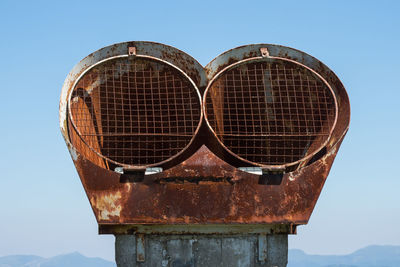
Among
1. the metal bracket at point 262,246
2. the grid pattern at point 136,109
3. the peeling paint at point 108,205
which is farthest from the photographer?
the grid pattern at point 136,109

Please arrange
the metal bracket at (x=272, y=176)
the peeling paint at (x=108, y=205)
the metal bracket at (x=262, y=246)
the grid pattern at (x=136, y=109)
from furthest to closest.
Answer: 1. the grid pattern at (x=136, y=109)
2. the metal bracket at (x=262, y=246)
3. the metal bracket at (x=272, y=176)
4. the peeling paint at (x=108, y=205)

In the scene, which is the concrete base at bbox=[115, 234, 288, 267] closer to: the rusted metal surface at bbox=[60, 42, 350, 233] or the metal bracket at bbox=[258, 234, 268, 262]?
the metal bracket at bbox=[258, 234, 268, 262]

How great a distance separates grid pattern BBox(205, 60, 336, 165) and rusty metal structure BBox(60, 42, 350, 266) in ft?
0.04

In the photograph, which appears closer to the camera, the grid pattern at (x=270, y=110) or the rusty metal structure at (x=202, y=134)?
the rusty metal structure at (x=202, y=134)

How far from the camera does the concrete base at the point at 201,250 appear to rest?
6629 mm

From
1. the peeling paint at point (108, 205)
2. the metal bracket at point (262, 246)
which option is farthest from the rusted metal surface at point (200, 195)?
the metal bracket at point (262, 246)

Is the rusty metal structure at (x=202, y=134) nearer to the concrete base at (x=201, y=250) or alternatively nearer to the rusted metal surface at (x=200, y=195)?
the rusted metal surface at (x=200, y=195)

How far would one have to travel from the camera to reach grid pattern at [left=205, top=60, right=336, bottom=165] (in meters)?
7.34

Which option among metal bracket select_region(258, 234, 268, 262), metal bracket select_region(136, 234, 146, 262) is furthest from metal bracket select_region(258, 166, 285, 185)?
metal bracket select_region(136, 234, 146, 262)

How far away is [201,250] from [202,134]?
138cm

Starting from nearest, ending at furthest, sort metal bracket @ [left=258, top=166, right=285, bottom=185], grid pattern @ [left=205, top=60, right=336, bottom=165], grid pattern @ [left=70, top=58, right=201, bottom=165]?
1. metal bracket @ [left=258, top=166, right=285, bottom=185]
2. grid pattern @ [left=70, top=58, right=201, bottom=165]
3. grid pattern @ [left=205, top=60, right=336, bottom=165]

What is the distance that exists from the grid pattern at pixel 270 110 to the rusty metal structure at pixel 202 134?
0.04ft

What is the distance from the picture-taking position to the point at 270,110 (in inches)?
299

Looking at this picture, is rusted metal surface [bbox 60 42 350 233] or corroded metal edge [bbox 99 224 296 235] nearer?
rusted metal surface [bbox 60 42 350 233]
